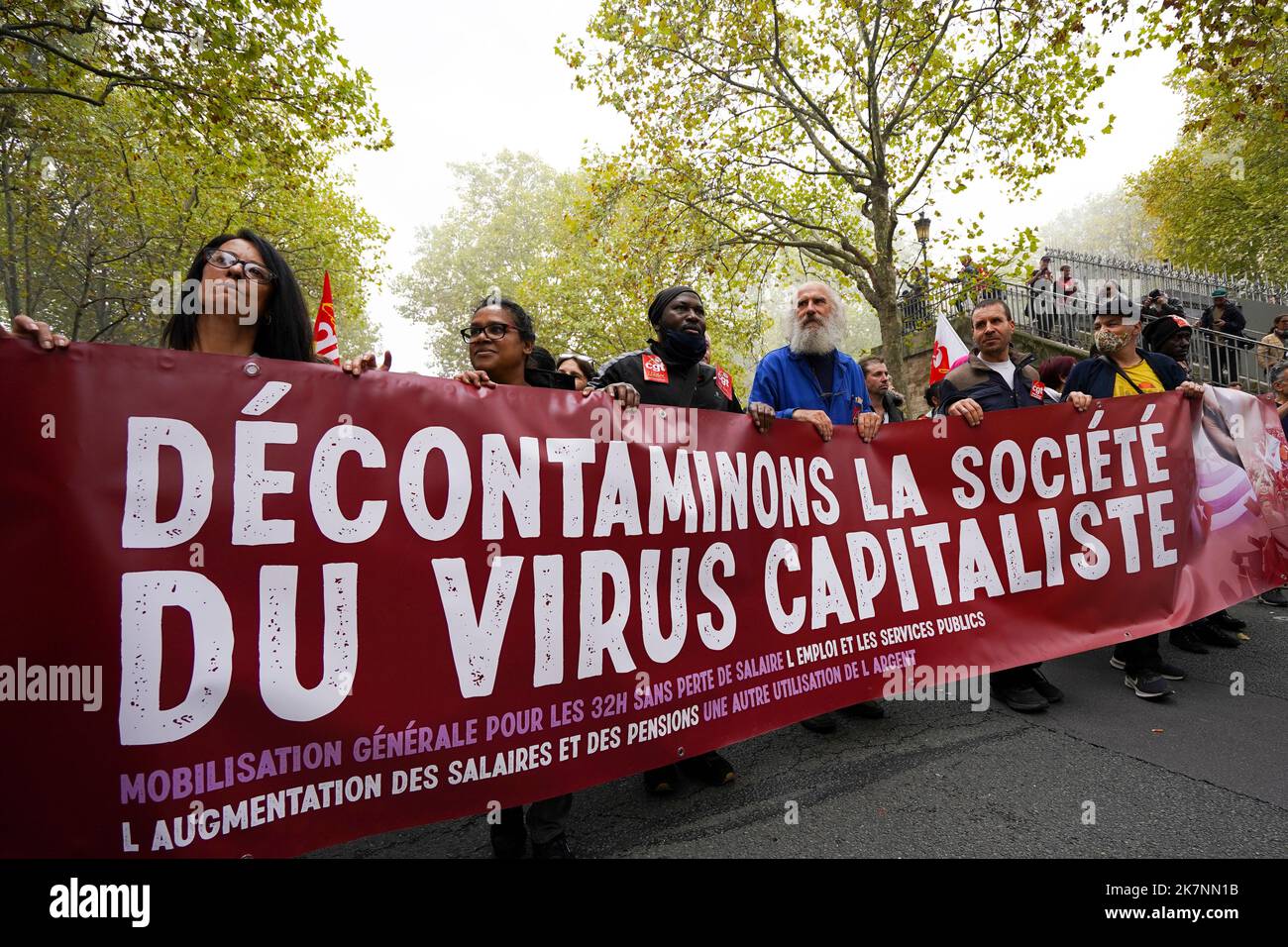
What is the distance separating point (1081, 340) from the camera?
37.9 ft

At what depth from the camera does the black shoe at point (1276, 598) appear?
4.64 m

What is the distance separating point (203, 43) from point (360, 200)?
17401 millimetres

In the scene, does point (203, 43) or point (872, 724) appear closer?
point (872, 724)

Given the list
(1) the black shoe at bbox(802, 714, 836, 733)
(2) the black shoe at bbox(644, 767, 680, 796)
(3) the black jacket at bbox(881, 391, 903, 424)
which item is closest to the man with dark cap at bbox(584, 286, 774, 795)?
(2) the black shoe at bbox(644, 767, 680, 796)

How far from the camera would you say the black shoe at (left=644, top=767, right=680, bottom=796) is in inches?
99.3

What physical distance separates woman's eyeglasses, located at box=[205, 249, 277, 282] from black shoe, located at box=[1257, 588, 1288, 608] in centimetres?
663

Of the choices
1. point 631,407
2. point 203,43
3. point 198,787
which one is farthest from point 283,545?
point 203,43

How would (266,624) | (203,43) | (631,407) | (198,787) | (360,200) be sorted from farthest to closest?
(360,200)
(203,43)
(631,407)
(266,624)
(198,787)

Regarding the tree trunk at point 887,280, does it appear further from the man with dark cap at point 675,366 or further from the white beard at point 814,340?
the man with dark cap at point 675,366

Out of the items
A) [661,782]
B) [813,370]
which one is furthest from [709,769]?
[813,370]

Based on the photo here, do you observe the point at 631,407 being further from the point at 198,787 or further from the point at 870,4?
the point at 870,4

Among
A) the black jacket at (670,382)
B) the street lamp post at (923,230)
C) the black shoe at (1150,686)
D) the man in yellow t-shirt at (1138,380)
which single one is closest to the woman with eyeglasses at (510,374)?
the black jacket at (670,382)

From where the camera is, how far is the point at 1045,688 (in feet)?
10.6

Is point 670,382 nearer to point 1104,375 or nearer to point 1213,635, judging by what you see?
point 1104,375
